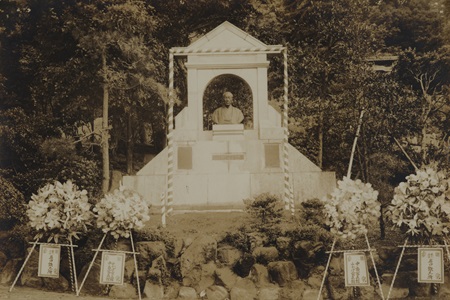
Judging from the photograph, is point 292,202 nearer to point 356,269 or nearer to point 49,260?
point 356,269

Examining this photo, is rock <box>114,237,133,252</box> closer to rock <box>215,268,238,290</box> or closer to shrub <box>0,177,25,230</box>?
rock <box>215,268,238,290</box>

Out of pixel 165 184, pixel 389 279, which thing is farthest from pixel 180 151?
pixel 389 279

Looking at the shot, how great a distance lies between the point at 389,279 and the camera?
12586 mm

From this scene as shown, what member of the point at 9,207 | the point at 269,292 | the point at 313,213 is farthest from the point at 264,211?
the point at 9,207

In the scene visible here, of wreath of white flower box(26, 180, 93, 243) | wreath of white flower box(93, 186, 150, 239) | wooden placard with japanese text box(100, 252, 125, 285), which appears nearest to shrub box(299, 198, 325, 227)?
wreath of white flower box(93, 186, 150, 239)

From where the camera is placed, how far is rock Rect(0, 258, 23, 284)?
13820 mm

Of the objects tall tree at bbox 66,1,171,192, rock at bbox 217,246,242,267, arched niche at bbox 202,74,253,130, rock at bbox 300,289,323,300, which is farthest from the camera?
arched niche at bbox 202,74,253,130

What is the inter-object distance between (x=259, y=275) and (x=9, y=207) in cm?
680

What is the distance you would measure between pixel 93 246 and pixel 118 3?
309 inches

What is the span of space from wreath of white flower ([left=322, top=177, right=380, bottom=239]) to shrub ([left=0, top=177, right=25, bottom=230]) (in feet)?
25.5

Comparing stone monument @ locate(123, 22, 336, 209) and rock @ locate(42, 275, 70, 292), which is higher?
stone monument @ locate(123, 22, 336, 209)

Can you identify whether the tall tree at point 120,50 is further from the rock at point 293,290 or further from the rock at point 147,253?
the rock at point 293,290

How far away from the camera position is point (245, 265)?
12914 millimetres

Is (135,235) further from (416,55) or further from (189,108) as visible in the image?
(416,55)
